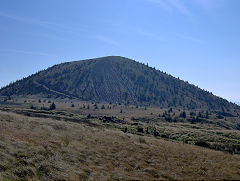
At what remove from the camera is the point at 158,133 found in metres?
42.1

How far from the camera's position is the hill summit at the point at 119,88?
152 m

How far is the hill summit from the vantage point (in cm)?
15150

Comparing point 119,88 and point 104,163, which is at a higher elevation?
point 119,88

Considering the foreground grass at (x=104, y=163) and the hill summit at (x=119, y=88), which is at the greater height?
the hill summit at (x=119, y=88)

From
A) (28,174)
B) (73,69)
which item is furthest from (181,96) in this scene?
(28,174)

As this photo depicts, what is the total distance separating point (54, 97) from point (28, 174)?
13719 cm

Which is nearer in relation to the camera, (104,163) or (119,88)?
(104,163)

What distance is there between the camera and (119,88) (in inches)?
6624

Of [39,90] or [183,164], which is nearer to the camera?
[183,164]

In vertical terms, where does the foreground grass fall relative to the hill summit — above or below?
below

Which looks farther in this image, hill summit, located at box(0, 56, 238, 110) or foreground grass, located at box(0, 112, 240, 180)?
hill summit, located at box(0, 56, 238, 110)

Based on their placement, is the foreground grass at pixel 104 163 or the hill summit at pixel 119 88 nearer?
the foreground grass at pixel 104 163

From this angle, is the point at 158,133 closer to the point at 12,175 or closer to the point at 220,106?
the point at 12,175

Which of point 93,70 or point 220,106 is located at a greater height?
point 93,70
